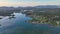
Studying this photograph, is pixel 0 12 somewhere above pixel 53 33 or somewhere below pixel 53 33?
above

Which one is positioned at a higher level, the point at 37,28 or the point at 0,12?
the point at 0,12

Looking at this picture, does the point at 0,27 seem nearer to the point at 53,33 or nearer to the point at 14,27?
the point at 14,27

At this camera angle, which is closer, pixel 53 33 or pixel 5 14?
pixel 53 33

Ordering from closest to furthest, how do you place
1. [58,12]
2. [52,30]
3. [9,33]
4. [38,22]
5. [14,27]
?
[9,33], [52,30], [14,27], [38,22], [58,12]

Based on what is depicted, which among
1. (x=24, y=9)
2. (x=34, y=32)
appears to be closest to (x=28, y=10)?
(x=24, y=9)

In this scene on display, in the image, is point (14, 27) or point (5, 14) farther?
point (5, 14)

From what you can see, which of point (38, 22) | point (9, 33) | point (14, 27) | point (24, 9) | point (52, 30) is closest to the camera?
point (9, 33)

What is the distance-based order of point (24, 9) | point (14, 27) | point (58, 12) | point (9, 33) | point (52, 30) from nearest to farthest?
point (9, 33), point (52, 30), point (14, 27), point (58, 12), point (24, 9)

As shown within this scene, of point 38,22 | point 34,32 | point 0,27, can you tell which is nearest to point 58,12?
point 38,22

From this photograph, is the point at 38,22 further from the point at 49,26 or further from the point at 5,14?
the point at 5,14
